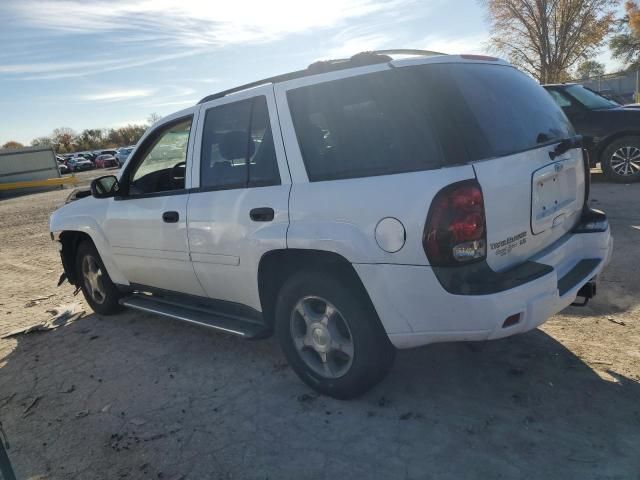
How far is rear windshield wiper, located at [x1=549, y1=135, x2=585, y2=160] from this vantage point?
2.97 metres

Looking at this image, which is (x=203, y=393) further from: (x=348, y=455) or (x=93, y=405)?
(x=348, y=455)

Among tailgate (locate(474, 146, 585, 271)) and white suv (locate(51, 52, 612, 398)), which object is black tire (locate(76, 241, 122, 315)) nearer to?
white suv (locate(51, 52, 612, 398))

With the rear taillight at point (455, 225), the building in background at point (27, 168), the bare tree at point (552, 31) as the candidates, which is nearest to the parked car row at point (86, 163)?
the building in background at point (27, 168)

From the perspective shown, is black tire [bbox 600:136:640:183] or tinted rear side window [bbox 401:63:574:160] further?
black tire [bbox 600:136:640:183]

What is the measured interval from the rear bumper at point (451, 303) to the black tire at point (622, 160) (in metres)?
7.29

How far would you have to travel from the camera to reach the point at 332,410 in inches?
122

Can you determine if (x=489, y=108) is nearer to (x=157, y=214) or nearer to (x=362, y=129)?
(x=362, y=129)

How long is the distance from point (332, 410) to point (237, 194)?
1.50 meters

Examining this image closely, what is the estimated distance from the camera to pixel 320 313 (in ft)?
10.5

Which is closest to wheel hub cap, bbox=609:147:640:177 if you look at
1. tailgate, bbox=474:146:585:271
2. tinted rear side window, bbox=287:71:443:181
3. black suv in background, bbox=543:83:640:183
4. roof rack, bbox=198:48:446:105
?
black suv in background, bbox=543:83:640:183

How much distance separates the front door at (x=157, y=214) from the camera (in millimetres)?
3895

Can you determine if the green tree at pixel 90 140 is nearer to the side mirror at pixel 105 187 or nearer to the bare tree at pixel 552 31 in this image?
the bare tree at pixel 552 31

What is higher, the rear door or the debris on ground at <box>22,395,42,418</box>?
the rear door

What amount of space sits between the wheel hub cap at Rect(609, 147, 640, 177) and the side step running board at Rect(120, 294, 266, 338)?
26.5ft
